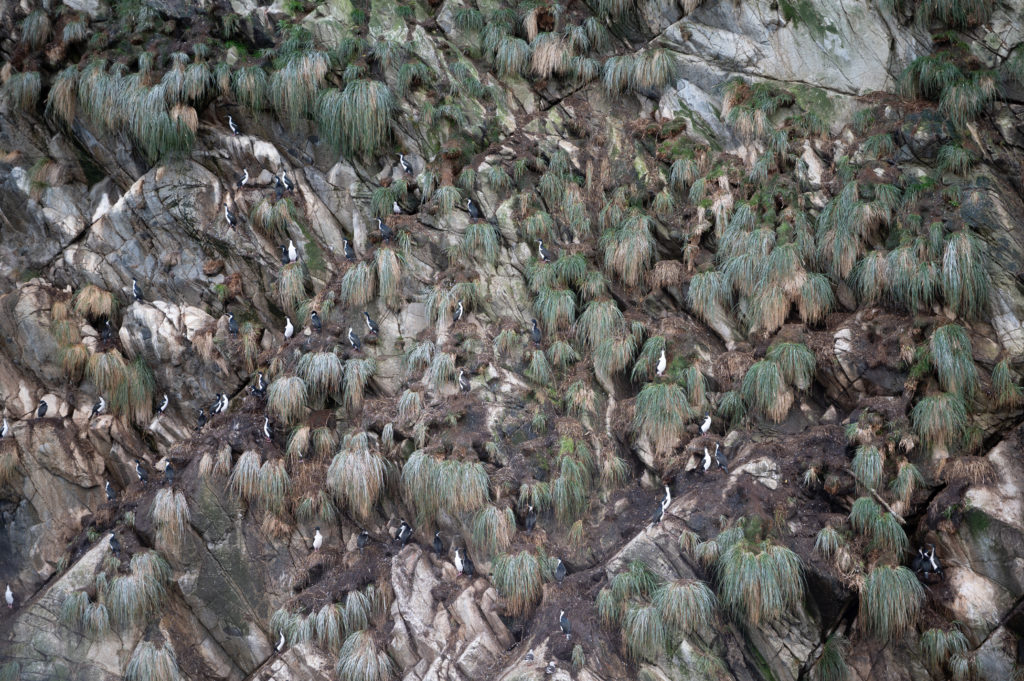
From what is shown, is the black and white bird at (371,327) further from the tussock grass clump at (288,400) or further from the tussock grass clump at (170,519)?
the tussock grass clump at (170,519)

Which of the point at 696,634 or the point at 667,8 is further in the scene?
the point at 667,8

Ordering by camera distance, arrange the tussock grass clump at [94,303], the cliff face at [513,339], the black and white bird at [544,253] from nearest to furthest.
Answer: the cliff face at [513,339] → the black and white bird at [544,253] → the tussock grass clump at [94,303]

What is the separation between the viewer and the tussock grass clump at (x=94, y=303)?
12930mm

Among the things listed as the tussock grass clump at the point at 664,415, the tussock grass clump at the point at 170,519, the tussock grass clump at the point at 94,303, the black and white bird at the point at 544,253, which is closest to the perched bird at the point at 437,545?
the tussock grass clump at the point at 664,415

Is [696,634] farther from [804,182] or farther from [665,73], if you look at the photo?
[665,73]

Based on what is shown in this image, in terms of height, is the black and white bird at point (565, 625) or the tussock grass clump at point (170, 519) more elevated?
the black and white bird at point (565, 625)

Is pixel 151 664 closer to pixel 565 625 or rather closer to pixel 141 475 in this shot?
pixel 141 475

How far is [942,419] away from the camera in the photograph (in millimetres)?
9859

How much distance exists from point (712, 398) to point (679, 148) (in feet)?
15.4

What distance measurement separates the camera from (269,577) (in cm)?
1107

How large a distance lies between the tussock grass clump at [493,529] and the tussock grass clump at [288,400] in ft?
10.6

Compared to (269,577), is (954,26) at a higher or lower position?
higher

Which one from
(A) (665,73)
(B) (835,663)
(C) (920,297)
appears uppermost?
(A) (665,73)

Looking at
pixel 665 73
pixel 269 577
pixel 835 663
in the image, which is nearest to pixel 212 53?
pixel 665 73
